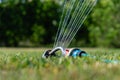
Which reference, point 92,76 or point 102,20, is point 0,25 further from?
point 92,76

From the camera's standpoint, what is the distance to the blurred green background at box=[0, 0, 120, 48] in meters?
42.7

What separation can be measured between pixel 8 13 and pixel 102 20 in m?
8.82

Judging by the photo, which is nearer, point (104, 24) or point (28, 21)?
point (104, 24)

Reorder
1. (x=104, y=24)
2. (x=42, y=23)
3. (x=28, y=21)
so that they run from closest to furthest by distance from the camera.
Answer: (x=104, y=24), (x=28, y=21), (x=42, y=23)

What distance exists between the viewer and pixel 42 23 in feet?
149

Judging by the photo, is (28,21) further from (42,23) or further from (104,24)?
(104,24)

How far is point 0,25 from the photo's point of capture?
43.7 meters

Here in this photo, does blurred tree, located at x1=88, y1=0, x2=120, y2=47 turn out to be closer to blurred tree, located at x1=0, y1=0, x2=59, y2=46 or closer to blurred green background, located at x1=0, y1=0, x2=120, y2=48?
blurred green background, located at x1=0, y1=0, x2=120, y2=48

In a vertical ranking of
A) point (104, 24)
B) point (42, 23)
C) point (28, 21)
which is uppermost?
point (28, 21)

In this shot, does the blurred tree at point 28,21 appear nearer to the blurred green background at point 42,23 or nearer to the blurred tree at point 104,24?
the blurred green background at point 42,23

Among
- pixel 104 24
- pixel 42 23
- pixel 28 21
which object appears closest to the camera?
pixel 104 24

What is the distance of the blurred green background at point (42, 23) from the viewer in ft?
140

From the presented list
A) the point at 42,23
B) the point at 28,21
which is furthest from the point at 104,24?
the point at 28,21

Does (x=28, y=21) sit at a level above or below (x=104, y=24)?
above
